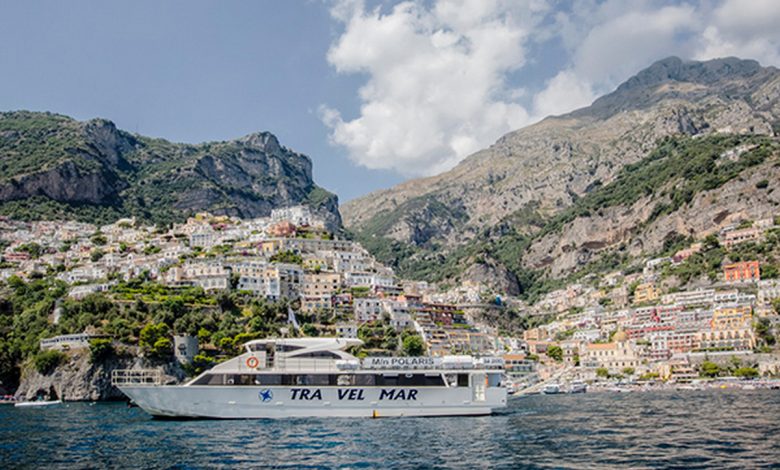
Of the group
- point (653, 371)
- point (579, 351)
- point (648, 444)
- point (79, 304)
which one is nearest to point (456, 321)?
point (579, 351)

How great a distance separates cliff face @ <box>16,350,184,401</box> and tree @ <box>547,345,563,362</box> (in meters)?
67.2

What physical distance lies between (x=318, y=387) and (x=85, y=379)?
47116 millimetres

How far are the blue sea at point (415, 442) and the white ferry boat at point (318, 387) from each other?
1.33m

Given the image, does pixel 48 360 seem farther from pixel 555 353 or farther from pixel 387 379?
pixel 555 353

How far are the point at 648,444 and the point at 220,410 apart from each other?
78.1 ft

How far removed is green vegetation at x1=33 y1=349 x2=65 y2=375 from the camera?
76812 mm

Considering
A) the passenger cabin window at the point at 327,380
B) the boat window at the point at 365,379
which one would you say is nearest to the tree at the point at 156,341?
the passenger cabin window at the point at 327,380

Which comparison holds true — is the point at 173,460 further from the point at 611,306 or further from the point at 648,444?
the point at 611,306

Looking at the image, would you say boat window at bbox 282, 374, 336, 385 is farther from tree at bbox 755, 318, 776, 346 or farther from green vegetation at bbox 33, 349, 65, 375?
tree at bbox 755, 318, 776, 346

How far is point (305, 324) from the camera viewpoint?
302 ft

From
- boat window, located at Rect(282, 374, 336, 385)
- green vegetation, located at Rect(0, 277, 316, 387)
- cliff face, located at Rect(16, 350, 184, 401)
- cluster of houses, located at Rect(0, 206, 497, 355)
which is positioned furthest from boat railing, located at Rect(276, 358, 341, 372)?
cluster of houses, located at Rect(0, 206, 497, 355)

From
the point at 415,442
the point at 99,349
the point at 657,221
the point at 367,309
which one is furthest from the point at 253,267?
the point at 657,221

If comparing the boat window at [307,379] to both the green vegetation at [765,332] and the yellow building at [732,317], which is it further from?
the yellow building at [732,317]

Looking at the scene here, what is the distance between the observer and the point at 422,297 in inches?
4990
